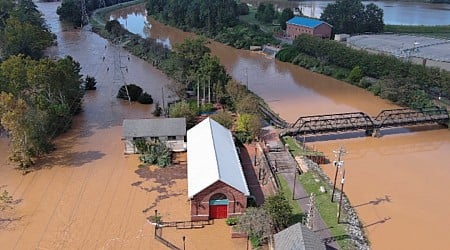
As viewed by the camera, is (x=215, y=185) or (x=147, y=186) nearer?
(x=215, y=185)

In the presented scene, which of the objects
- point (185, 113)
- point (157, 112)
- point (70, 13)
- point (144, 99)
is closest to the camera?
point (185, 113)

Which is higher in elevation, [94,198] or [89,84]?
[89,84]

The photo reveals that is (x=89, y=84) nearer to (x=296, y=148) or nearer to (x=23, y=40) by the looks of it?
(x=23, y=40)

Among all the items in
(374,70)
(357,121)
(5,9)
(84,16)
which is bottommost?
(357,121)

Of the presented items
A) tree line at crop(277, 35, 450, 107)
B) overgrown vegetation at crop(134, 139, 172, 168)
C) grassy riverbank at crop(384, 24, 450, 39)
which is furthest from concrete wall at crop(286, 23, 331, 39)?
overgrown vegetation at crop(134, 139, 172, 168)

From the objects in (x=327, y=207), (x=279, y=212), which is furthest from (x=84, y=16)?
(x=279, y=212)

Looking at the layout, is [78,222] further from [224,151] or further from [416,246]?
[416,246]
